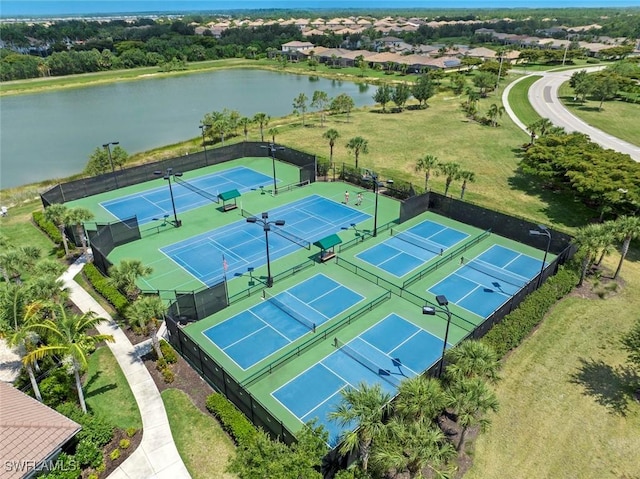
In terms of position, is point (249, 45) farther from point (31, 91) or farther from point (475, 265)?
point (475, 265)

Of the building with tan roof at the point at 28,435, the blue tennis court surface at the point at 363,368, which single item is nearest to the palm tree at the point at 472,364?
the blue tennis court surface at the point at 363,368

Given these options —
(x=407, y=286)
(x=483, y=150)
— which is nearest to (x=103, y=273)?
(x=407, y=286)

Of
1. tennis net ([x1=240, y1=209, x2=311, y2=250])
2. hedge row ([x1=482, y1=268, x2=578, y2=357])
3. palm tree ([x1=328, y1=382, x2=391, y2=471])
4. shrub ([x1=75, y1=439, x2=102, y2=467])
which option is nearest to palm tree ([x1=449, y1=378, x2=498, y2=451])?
palm tree ([x1=328, y1=382, x2=391, y2=471])

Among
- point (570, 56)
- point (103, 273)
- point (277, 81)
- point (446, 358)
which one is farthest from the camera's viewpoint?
point (570, 56)

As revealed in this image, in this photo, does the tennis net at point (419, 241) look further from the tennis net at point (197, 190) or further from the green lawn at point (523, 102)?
the green lawn at point (523, 102)

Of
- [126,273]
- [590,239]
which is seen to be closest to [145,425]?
[126,273]

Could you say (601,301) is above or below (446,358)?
below

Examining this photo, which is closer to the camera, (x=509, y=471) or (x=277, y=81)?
(x=509, y=471)
